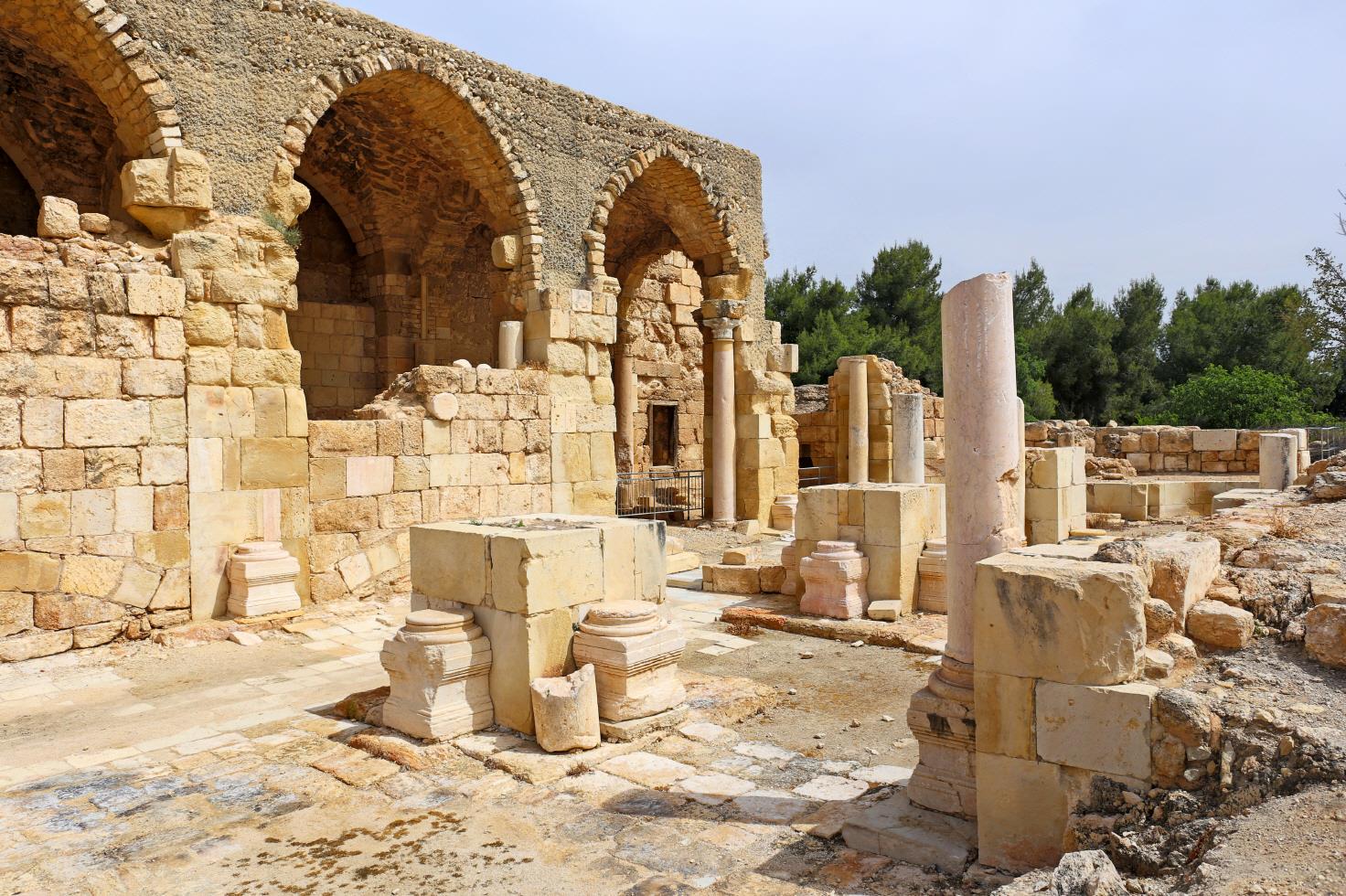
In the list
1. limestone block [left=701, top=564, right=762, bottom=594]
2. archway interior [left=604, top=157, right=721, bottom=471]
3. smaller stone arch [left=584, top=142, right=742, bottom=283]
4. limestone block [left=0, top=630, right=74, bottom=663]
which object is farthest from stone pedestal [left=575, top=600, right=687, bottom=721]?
archway interior [left=604, top=157, right=721, bottom=471]

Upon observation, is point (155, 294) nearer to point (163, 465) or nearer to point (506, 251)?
point (163, 465)

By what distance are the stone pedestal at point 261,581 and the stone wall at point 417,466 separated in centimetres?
59

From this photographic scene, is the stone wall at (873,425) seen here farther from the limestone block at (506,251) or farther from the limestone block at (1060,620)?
the limestone block at (1060,620)

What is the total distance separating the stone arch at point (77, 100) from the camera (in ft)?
27.1

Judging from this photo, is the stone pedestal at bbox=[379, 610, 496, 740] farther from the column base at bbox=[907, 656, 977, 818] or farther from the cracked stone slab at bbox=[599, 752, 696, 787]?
the column base at bbox=[907, 656, 977, 818]

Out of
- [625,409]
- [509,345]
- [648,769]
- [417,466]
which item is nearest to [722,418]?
[625,409]

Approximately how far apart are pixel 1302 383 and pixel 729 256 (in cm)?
2682

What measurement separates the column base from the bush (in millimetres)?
25496

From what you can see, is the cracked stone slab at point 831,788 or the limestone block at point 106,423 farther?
the limestone block at point 106,423

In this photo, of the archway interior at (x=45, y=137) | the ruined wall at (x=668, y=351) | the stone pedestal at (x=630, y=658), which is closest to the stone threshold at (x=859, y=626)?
the stone pedestal at (x=630, y=658)

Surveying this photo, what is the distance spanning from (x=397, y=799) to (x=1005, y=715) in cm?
286

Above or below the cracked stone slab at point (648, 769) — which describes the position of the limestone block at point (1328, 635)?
above

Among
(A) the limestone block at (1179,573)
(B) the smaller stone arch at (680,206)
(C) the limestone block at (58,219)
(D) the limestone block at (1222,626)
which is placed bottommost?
(D) the limestone block at (1222,626)

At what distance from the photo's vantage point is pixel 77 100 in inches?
434
